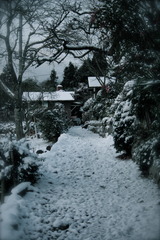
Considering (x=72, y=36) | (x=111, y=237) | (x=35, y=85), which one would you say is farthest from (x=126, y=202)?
(x=35, y=85)

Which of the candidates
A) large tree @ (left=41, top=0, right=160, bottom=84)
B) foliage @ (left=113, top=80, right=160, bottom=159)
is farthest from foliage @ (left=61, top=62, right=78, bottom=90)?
large tree @ (left=41, top=0, right=160, bottom=84)

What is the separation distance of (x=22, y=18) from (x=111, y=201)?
11094mm

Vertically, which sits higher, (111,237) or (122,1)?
(122,1)

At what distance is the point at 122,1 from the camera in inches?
126

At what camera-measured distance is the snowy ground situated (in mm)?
3016

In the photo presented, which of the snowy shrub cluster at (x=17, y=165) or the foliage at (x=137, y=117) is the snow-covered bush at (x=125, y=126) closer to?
the foliage at (x=137, y=117)

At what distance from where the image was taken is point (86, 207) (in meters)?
4.10

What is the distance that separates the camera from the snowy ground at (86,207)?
3016 millimetres

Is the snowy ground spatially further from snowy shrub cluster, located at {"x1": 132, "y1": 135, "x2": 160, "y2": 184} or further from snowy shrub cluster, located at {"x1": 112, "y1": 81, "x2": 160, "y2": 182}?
snowy shrub cluster, located at {"x1": 112, "y1": 81, "x2": 160, "y2": 182}

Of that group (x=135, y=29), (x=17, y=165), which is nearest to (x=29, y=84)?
(x=17, y=165)

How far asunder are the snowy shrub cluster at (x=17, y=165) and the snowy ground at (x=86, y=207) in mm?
425

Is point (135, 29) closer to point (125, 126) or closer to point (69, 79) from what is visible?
point (125, 126)

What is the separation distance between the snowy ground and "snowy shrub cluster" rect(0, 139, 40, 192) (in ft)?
1.39

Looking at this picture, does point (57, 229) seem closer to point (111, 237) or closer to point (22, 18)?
point (111, 237)
